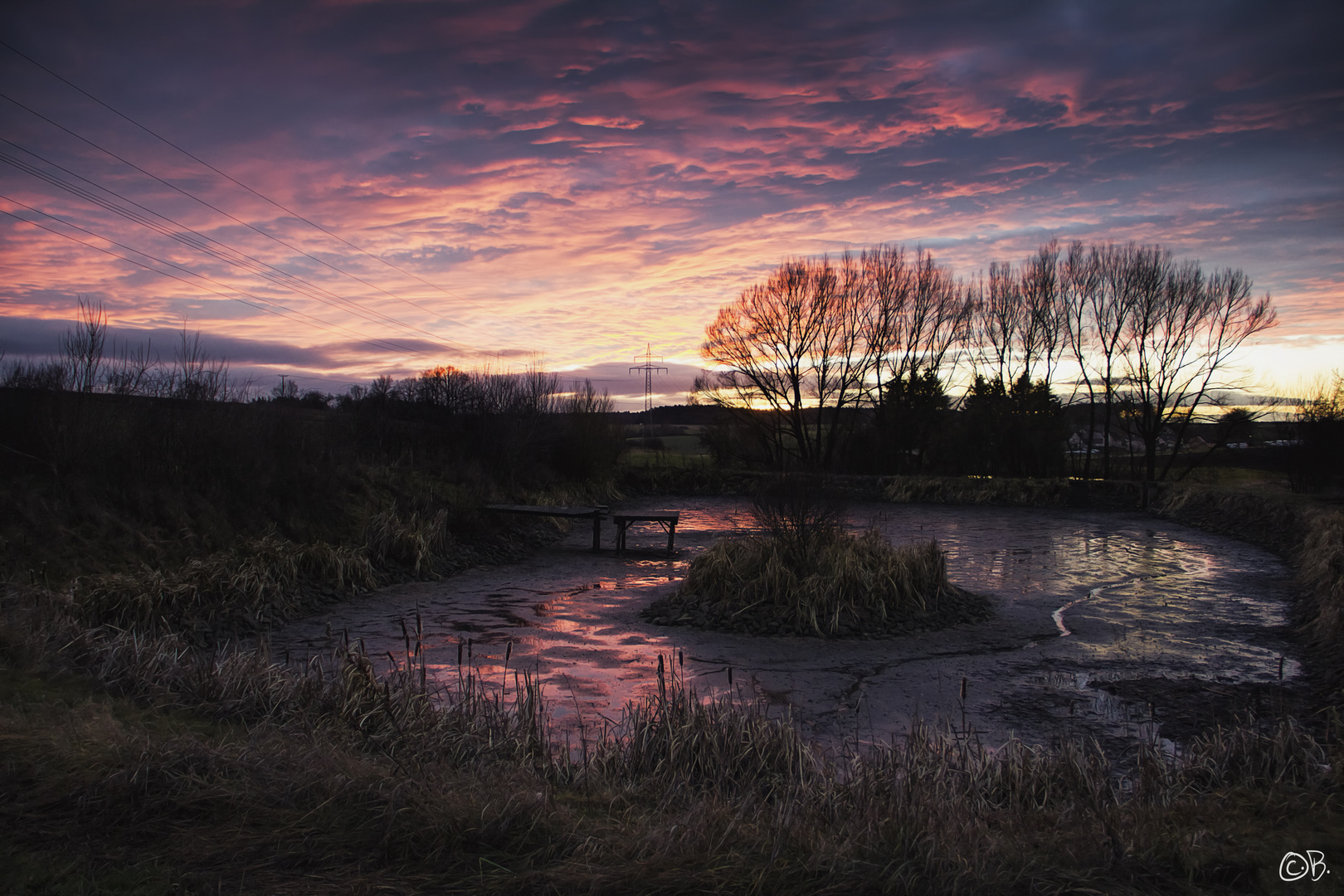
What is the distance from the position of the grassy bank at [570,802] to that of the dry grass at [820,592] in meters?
3.83

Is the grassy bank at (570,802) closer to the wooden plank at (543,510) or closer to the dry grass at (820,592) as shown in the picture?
the dry grass at (820,592)

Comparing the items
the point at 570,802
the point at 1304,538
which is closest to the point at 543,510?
the point at 570,802

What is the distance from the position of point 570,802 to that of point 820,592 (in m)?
6.17

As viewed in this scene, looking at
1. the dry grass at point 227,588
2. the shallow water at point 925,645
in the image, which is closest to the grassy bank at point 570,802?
the shallow water at point 925,645

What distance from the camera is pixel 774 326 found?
34.6 m

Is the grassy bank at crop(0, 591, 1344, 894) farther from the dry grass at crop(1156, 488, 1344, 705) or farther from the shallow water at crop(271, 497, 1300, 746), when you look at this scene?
→ the dry grass at crop(1156, 488, 1344, 705)

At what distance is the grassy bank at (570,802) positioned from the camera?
2.92m

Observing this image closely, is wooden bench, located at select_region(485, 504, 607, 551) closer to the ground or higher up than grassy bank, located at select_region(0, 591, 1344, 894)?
higher up

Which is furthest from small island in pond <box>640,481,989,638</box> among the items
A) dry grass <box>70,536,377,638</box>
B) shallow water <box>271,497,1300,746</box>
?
dry grass <box>70,536,377,638</box>

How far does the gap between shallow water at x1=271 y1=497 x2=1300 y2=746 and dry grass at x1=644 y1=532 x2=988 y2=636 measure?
31 centimetres

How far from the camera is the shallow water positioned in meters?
6.38

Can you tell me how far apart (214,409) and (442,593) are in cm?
484

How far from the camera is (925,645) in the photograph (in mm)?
8711

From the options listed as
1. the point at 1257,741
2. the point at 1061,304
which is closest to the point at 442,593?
the point at 1257,741
